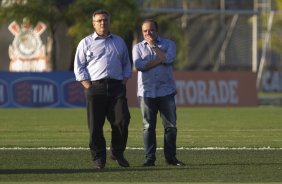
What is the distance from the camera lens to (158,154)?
1934 cm

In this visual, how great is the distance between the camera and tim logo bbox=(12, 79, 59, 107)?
41.0 meters

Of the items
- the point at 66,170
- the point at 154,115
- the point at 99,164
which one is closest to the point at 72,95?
the point at 154,115

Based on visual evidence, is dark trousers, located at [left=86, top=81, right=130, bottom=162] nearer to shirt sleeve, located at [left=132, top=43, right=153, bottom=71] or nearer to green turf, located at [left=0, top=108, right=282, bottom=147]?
shirt sleeve, located at [left=132, top=43, right=153, bottom=71]

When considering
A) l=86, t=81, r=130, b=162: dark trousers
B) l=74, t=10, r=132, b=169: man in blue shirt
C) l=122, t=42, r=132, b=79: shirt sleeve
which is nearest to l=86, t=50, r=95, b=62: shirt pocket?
l=74, t=10, r=132, b=169: man in blue shirt

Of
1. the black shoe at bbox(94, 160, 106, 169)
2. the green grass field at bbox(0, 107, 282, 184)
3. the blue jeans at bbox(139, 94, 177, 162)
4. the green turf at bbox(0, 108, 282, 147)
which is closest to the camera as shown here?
the green grass field at bbox(0, 107, 282, 184)

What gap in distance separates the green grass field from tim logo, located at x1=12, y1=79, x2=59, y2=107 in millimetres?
7466

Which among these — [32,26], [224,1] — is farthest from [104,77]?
[224,1]

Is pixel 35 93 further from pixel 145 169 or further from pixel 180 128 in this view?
pixel 145 169

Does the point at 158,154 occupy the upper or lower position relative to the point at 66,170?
lower

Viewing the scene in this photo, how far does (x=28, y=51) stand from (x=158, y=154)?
35.7 m

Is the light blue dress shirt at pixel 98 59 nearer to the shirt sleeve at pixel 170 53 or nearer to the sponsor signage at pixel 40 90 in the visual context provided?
the shirt sleeve at pixel 170 53

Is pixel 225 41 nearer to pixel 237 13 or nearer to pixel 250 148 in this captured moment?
pixel 237 13

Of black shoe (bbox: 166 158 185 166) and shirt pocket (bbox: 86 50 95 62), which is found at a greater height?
shirt pocket (bbox: 86 50 95 62)

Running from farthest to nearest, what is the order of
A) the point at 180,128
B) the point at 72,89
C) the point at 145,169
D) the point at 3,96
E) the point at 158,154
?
the point at 72,89, the point at 3,96, the point at 180,128, the point at 158,154, the point at 145,169
